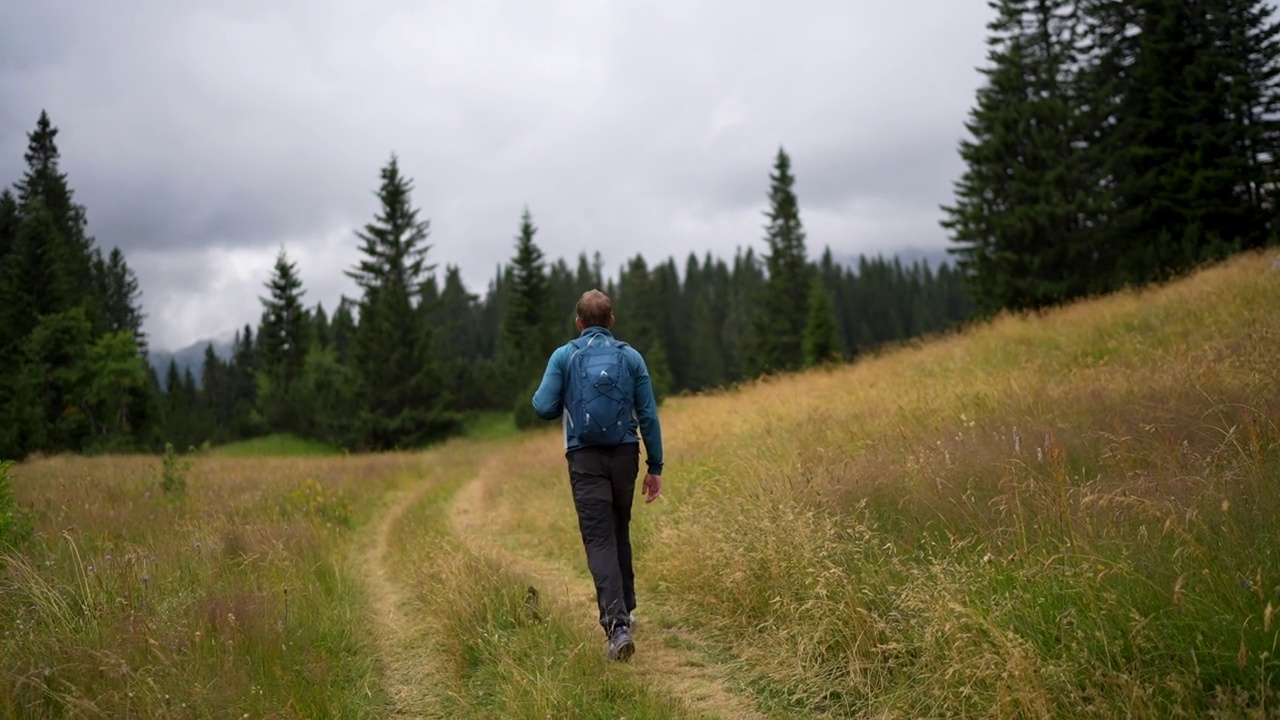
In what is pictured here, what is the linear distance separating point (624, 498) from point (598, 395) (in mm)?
695

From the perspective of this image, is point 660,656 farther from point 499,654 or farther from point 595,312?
point 595,312

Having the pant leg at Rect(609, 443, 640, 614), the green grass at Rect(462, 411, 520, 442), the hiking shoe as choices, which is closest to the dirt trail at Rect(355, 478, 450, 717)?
the hiking shoe

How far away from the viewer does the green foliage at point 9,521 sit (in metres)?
4.12

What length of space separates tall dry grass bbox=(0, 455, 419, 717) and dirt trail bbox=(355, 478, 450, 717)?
123 mm

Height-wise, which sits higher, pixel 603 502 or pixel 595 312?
pixel 595 312

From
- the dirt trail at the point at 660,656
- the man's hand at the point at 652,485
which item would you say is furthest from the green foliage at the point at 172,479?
the man's hand at the point at 652,485

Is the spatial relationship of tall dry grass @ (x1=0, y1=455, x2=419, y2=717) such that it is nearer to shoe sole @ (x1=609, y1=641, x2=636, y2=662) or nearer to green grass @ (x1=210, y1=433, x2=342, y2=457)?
shoe sole @ (x1=609, y1=641, x2=636, y2=662)

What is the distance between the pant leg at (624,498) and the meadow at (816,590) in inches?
15.0

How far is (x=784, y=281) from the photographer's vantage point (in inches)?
1753

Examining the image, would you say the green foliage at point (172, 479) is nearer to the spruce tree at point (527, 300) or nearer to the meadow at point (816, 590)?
the meadow at point (816, 590)

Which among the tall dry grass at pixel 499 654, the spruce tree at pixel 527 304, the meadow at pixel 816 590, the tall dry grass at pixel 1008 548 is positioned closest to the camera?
the tall dry grass at pixel 1008 548

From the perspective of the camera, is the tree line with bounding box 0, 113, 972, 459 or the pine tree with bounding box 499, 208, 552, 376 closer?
the tree line with bounding box 0, 113, 972, 459

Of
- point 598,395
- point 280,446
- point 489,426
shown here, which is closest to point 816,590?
point 598,395

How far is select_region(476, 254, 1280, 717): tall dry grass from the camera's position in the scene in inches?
95.1
